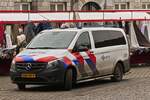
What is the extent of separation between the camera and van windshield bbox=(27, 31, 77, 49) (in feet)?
60.4

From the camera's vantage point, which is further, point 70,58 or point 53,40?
point 53,40

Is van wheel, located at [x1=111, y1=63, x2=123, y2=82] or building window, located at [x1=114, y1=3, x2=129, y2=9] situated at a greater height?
building window, located at [x1=114, y1=3, x2=129, y2=9]

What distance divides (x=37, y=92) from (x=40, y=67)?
28.1 inches

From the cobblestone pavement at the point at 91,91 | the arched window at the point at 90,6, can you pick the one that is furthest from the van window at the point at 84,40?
the arched window at the point at 90,6

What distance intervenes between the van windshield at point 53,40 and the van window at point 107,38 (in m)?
1.06

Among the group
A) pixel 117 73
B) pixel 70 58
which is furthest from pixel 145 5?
pixel 70 58

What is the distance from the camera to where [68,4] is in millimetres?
37500

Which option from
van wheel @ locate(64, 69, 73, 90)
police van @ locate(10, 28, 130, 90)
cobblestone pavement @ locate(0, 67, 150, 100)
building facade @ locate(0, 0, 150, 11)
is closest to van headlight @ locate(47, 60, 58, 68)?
police van @ locate(10, 28, 130, 90)

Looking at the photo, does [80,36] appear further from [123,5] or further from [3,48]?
[123,5]

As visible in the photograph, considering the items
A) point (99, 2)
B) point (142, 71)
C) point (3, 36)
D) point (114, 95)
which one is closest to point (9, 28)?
point (3, 36)

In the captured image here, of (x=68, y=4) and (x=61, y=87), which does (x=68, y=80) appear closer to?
(x=61, y=87)

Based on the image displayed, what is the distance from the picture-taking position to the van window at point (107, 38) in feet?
64.6

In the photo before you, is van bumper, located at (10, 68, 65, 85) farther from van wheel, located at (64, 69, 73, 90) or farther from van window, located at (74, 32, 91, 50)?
van window, located at (74, 32, 91, 50)

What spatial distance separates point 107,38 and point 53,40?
7.70ft
